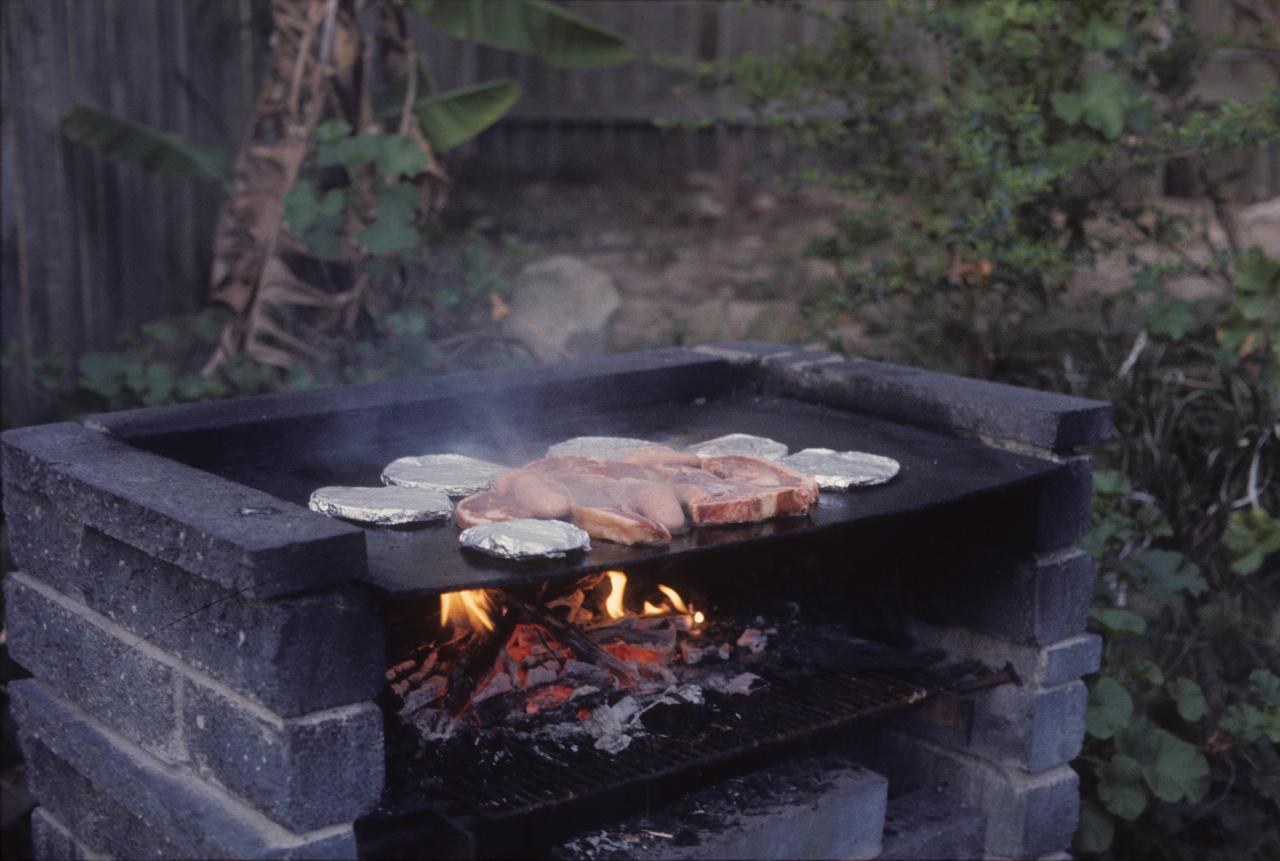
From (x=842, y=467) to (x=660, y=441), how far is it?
0.60m

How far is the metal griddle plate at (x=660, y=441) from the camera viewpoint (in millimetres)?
2656

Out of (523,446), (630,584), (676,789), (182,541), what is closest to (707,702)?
(676,789)

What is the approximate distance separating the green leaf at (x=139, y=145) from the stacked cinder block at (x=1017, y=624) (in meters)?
3.92

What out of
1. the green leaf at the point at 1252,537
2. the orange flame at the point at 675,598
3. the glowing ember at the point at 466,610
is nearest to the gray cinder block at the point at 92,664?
the glowing ember at the point at 466,610

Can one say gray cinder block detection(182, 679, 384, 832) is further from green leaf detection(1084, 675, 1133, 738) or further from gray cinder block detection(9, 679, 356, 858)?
green leaf detection(1084, 675, 1133, 738)

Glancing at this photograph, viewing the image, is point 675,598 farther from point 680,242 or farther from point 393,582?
point 680,242

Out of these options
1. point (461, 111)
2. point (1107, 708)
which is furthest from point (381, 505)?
point (461, 111)

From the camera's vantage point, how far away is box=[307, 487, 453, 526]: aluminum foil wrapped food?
115 inches

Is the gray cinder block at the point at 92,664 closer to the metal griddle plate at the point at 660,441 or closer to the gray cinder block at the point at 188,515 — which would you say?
the gray cinder block at the point at 188,515

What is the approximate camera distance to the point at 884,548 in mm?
4004

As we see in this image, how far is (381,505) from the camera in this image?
116 inches

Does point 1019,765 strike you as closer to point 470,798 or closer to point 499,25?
point 470,798

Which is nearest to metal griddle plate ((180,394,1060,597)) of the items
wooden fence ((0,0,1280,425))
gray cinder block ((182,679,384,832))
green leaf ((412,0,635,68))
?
gray cinder block ((182,679,384,832))

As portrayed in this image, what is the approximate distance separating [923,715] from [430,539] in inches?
71.0
